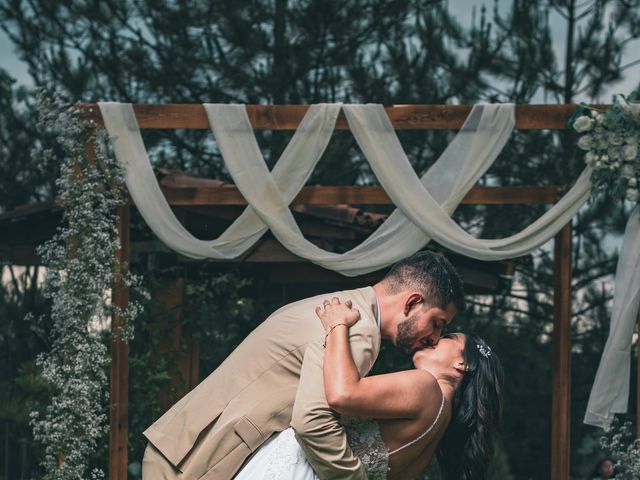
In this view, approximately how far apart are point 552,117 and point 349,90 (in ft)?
14.0

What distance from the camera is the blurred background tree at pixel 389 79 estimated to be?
1077 cm

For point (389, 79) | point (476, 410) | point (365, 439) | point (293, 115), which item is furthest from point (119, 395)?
point (389, 79)

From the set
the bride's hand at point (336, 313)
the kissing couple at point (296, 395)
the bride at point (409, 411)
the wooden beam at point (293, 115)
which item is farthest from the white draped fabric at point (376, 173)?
the bride's hand at point (336, 313)

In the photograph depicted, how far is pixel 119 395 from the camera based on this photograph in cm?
669

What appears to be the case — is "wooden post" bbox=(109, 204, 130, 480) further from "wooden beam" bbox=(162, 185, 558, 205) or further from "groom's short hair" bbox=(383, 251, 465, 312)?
"groom's short hair" bbox=(383, 251, 465, 312)

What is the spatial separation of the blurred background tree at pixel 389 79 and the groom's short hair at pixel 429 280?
7.26 meters

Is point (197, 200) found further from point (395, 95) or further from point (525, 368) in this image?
point (525, 368)

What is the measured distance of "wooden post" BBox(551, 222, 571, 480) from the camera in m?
6.90

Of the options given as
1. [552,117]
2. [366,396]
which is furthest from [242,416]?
[552,117]

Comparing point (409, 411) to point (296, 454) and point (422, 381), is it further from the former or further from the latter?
point (296, 454)

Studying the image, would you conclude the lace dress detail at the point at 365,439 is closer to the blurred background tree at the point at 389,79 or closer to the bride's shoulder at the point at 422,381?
the bride's shoulder at the point at 422,381

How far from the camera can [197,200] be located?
703 centimetres

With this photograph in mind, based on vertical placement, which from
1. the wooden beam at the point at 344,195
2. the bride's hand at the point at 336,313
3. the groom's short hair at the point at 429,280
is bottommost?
the bride's hand at the point at 336,313

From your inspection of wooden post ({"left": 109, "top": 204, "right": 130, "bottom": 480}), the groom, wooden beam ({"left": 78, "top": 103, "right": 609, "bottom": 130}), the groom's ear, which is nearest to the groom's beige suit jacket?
the groom
